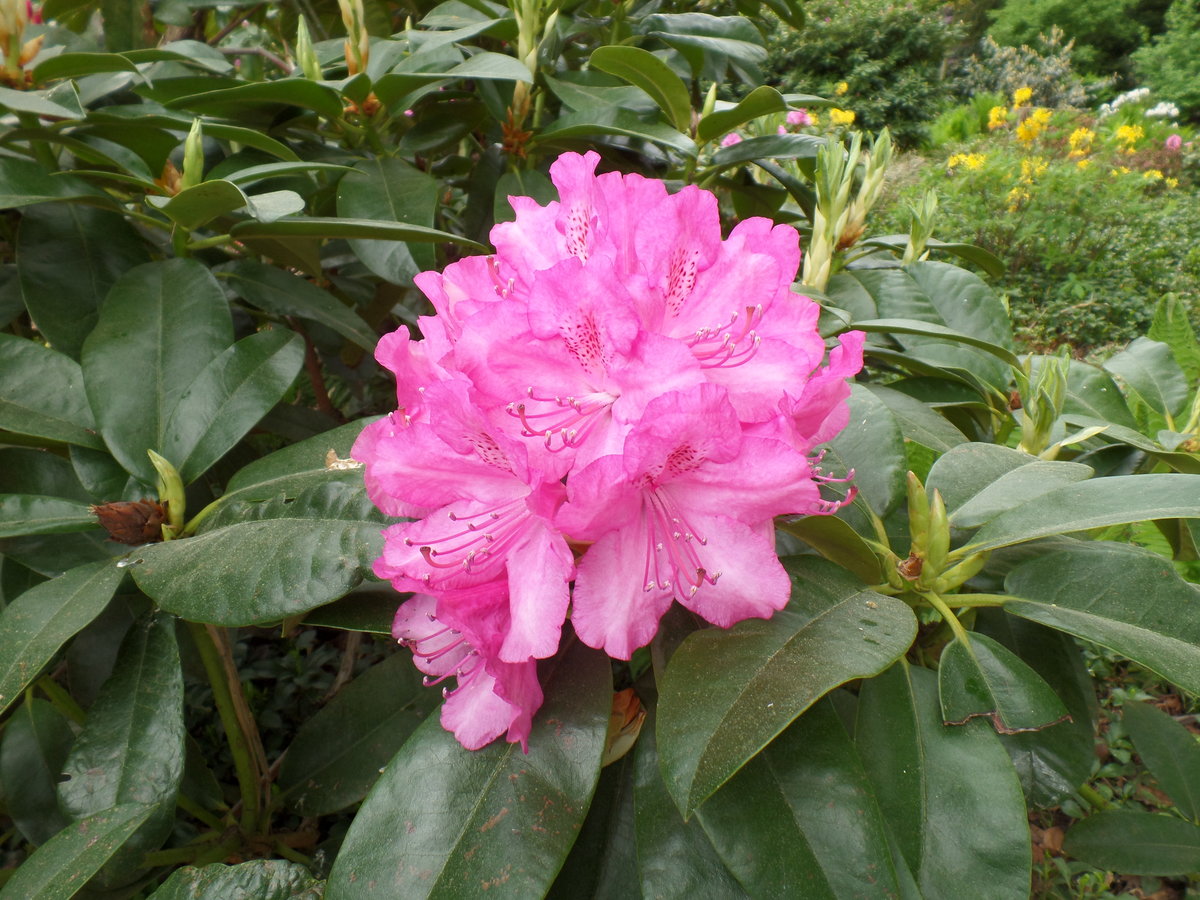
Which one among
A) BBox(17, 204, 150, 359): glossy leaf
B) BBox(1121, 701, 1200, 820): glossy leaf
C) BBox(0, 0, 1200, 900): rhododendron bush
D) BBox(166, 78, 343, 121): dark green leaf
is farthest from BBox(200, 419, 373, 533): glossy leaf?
BBox(1121, 701, 1200, 820): glossy leaf

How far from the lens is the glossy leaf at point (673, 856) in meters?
0.58

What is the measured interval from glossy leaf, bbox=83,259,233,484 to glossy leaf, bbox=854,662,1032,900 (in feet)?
2.53

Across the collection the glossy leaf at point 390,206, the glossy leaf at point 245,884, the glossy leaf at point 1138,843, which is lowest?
the glossy leaf at point 1138,843

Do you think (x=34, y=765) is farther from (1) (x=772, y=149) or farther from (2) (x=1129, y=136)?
(2) (x=1129, y=136)

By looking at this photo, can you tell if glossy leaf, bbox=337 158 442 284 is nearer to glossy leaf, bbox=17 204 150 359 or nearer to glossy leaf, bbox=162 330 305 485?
glossy leaf, bbox=162 330 305 485

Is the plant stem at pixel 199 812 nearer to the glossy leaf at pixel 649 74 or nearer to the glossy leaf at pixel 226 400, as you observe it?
the glossy leaf at pixel 226 400

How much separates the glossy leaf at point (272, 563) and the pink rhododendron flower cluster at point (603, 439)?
0.05 m

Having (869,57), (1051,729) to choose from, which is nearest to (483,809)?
(1051,729)

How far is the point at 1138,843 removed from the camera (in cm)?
112

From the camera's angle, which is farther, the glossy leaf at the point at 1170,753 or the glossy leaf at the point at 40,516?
the glossy leaf at the point at 1170,753

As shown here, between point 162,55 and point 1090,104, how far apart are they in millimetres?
13211

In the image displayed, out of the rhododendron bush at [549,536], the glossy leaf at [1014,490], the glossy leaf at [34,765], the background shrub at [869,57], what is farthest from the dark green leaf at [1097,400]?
the background shrub at [869,57]

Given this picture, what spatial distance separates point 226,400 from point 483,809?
549mm

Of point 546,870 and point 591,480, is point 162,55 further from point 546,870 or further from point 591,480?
point 546,870
